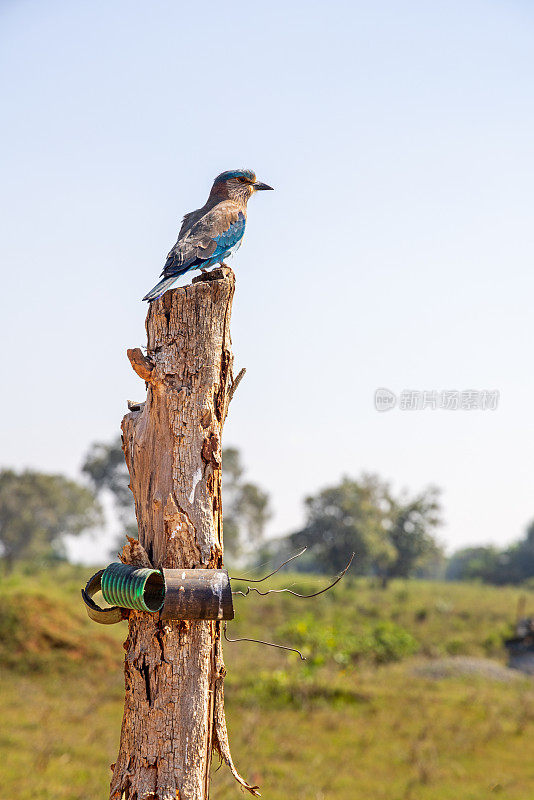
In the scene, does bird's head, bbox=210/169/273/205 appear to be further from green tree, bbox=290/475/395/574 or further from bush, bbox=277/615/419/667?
green tree, bbox=290/475/395/574

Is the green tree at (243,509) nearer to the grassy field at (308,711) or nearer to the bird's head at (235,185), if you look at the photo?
the grassy field at (308,711)

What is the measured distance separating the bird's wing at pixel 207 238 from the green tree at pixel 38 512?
3249 cm

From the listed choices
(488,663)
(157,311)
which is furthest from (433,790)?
(488,663)

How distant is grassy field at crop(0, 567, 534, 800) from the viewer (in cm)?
868

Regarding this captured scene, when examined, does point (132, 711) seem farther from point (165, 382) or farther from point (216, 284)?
point (216, 284)

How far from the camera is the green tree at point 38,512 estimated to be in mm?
35219

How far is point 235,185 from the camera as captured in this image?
3.95 meters

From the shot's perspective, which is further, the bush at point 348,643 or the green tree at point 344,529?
the green tree at point 344,529

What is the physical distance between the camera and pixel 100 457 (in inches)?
1268

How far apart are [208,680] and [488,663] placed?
16.4 metres

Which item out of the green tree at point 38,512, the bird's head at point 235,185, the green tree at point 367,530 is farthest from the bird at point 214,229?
the green tree at point 38,512

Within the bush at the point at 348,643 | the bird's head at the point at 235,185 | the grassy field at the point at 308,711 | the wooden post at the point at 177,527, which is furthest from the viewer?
the bush at the point at 348,643

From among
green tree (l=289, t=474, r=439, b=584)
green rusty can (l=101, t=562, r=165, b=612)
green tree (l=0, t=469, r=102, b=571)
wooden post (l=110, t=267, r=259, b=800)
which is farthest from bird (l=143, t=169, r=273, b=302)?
green tree (l=0, t=469, r=102, b=571)

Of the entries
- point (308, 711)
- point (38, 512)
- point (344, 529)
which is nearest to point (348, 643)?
point (308, 711)
